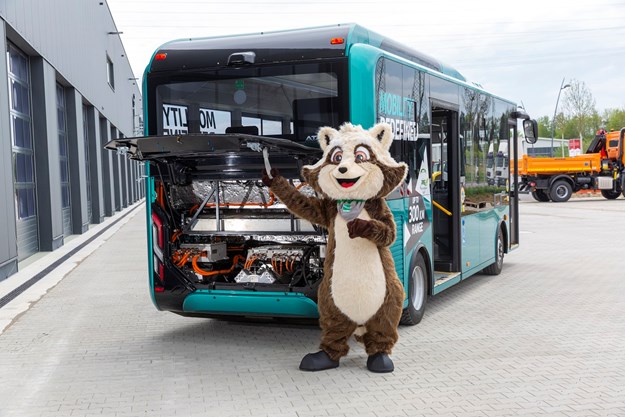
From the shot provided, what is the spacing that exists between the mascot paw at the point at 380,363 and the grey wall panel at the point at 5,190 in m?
7.42

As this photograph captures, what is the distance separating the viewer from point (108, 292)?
34.5 feet

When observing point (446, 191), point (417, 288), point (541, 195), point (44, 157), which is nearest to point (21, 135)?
point (44, 157)

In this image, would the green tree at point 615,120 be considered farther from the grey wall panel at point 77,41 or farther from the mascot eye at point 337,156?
the mascot eye at point 337,156

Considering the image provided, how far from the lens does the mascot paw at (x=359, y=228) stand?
5.71m

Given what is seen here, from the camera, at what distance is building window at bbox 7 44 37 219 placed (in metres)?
14.2

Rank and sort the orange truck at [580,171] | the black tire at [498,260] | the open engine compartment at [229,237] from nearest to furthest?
the open engine compartment at [229,237] → the black tire at [498,260] → the orange truck at [580,171]

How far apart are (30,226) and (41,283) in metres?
3.85

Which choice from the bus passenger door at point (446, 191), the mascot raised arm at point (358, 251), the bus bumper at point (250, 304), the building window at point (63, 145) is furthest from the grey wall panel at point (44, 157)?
the mascot raised arm at point (358, 251)

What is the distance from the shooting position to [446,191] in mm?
9062

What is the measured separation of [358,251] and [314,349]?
128 centimetres

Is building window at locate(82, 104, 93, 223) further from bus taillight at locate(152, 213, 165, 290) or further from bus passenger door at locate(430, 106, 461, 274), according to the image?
bus taillight at locate(152, 213, 165, 290)

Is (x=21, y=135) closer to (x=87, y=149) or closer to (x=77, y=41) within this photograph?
(x=77, y=41)

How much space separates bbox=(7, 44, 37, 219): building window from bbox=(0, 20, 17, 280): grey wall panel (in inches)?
76.9

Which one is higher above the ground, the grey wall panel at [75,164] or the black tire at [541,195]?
the grey wall panel at [75,164]
